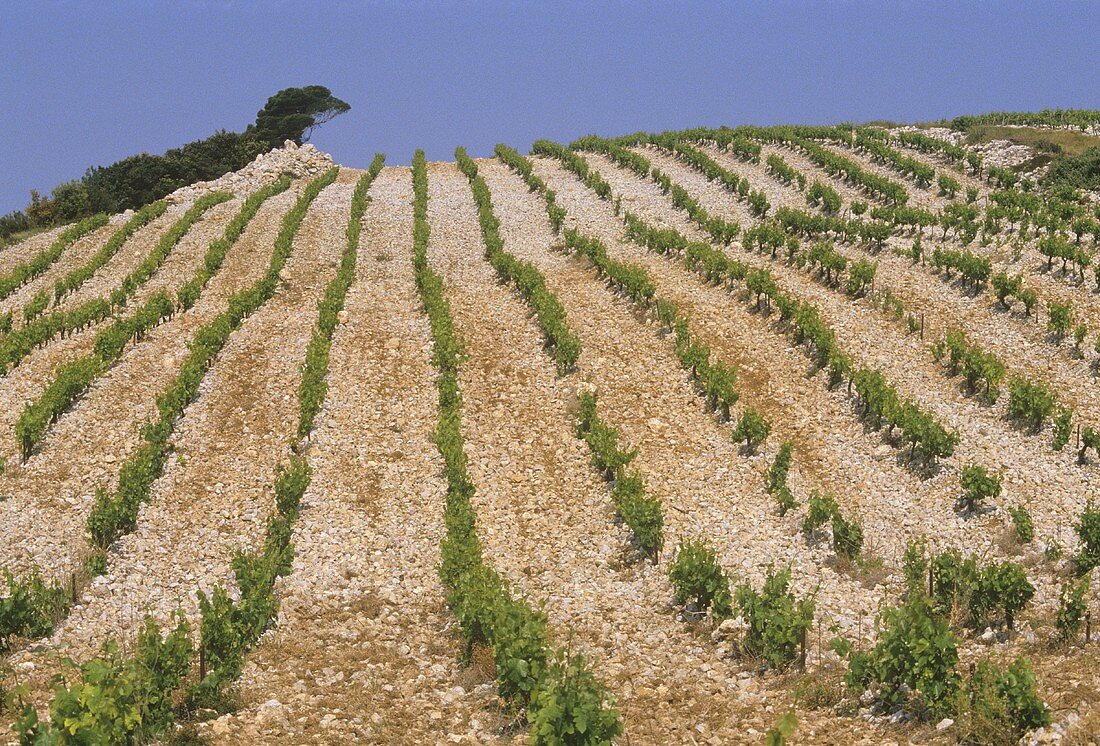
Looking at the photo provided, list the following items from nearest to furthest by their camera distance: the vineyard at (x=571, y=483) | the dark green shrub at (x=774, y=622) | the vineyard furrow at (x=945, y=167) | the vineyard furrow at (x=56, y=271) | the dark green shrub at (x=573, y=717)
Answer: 1. the dark green shrub at (x=573, y=717)
2. the vineyard at (x=571, y=483)
3. the dark green shrub at (x=774, y=622)
4. the vineyard furrow at (x=56, y=271)
5. the vineyard furrow at (x=945, y=167)

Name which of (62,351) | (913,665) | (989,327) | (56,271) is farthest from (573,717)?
(56,271)

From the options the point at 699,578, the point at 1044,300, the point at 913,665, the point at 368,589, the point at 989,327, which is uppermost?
the point at 1044,300

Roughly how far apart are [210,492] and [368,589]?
5.62 m

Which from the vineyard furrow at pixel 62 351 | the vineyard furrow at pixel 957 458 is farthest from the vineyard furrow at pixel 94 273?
the vineyard furrow at pixel 957 458

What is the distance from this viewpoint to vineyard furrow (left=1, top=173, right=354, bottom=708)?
14.7 m

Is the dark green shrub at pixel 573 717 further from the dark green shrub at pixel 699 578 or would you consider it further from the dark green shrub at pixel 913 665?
the dark green shrub at pixel 699 578

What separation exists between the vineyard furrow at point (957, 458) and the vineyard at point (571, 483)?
92mm

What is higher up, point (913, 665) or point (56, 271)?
point (56, 271)

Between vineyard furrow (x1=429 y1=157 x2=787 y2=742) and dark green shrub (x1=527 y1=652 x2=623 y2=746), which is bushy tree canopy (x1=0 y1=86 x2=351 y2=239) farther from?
dark green shrub (x1=527 y1=652 x2=623 y2=746)

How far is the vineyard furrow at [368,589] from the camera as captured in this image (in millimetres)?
12047

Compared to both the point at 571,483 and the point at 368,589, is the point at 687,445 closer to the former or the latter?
the point at 571,483

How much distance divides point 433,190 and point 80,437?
3434cm

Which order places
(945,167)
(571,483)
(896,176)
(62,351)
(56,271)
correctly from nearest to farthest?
1. (571,483)
2. (62,351)
3. (56,271)
4. (896,176)
5. (945,167)

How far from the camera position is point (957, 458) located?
61.2 feet
